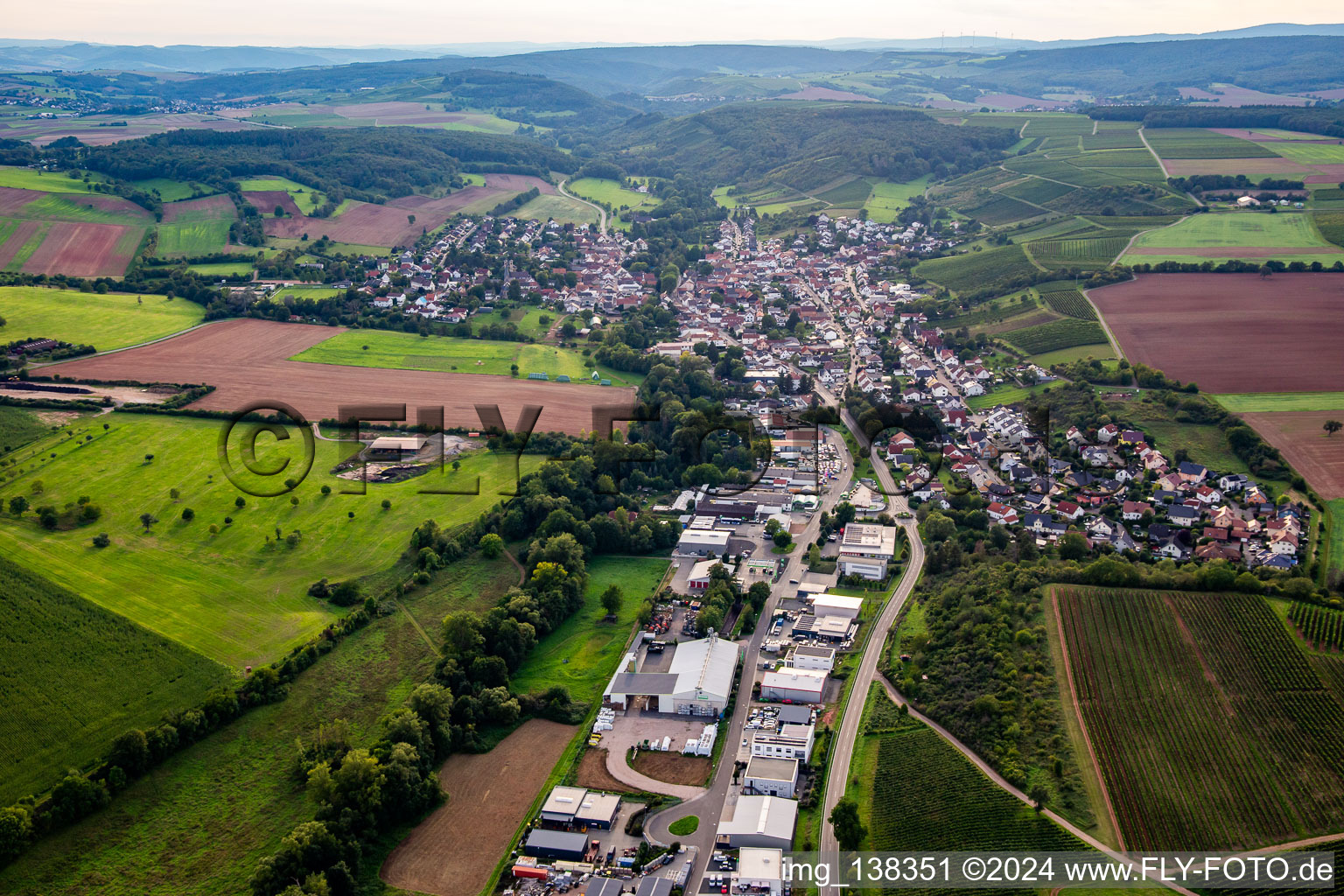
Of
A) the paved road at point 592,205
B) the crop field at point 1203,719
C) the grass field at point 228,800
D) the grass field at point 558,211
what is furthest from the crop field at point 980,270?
the grass field at point 228,800

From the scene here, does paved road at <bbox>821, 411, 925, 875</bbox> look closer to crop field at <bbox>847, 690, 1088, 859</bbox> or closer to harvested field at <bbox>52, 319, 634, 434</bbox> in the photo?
crop field at <bbox>847, 690, 1088, 859</bbox>

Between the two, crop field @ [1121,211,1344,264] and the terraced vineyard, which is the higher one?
crop field @ [1121,211,1344,264]

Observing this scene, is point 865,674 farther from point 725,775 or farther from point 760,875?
point 760,875

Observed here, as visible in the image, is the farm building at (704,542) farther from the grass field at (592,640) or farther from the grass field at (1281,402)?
the grass field at (1281,402)

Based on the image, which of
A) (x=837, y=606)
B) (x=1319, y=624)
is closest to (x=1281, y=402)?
(x=1319, y=624)

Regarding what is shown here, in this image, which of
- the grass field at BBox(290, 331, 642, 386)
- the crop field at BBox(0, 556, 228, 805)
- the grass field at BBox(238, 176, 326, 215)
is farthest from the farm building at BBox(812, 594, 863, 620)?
the grass field at BBox(238, 176, 326, 215)
